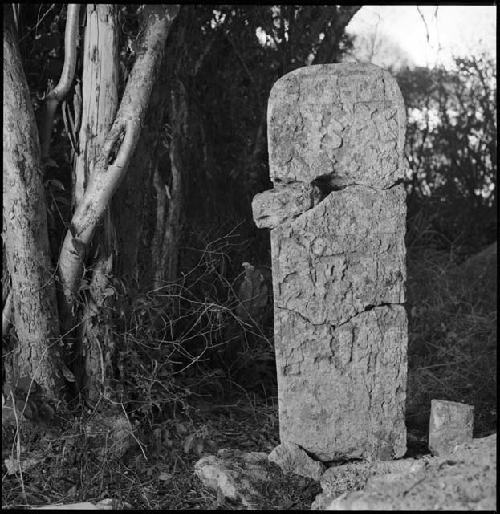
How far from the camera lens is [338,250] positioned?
3.59 metres

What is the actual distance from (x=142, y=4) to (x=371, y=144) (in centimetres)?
145

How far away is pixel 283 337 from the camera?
365 centimetres

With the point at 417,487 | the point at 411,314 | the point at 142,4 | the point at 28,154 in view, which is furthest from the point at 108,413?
the point at 411,314

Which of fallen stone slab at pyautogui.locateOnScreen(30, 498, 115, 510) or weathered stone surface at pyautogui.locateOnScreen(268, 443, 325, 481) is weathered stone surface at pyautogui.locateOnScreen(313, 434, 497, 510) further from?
fallen stone slab at pyautogui.locateOnScreen(30, 498, 115, 510)

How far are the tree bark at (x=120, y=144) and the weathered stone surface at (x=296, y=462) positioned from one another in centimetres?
137

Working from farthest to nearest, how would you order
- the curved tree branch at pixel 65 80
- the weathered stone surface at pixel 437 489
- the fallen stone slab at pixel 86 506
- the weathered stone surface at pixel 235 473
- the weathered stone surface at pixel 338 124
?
the curved tree branch at pixel 65 80
the weathered stone surface at pixel 338 124
the weathered stone surface at pixel 235 473
the fallen stone slab at pixel 86 506
the weathered stone surface at pixel 437 489

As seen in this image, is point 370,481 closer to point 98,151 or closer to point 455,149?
point 98,151

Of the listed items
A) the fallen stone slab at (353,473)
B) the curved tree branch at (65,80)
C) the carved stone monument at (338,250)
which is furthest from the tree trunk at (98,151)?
the fallen stone slab at (353,473)

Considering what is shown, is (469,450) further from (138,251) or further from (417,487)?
(138,251)

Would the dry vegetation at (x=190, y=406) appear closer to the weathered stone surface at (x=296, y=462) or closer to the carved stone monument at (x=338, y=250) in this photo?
the weathered stone surface at (x=296, y=462)

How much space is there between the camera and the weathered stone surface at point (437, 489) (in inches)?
110

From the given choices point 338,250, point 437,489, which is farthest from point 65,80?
point 437,489

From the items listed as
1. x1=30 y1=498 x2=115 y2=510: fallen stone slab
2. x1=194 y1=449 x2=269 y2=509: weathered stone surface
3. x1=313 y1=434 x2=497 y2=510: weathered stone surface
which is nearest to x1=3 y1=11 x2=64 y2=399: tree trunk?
x1=30 y1=498 x2=115 y2=510: fallen stone slab

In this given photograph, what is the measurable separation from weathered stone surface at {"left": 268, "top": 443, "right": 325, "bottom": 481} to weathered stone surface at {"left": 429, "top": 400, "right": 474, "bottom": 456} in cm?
58
